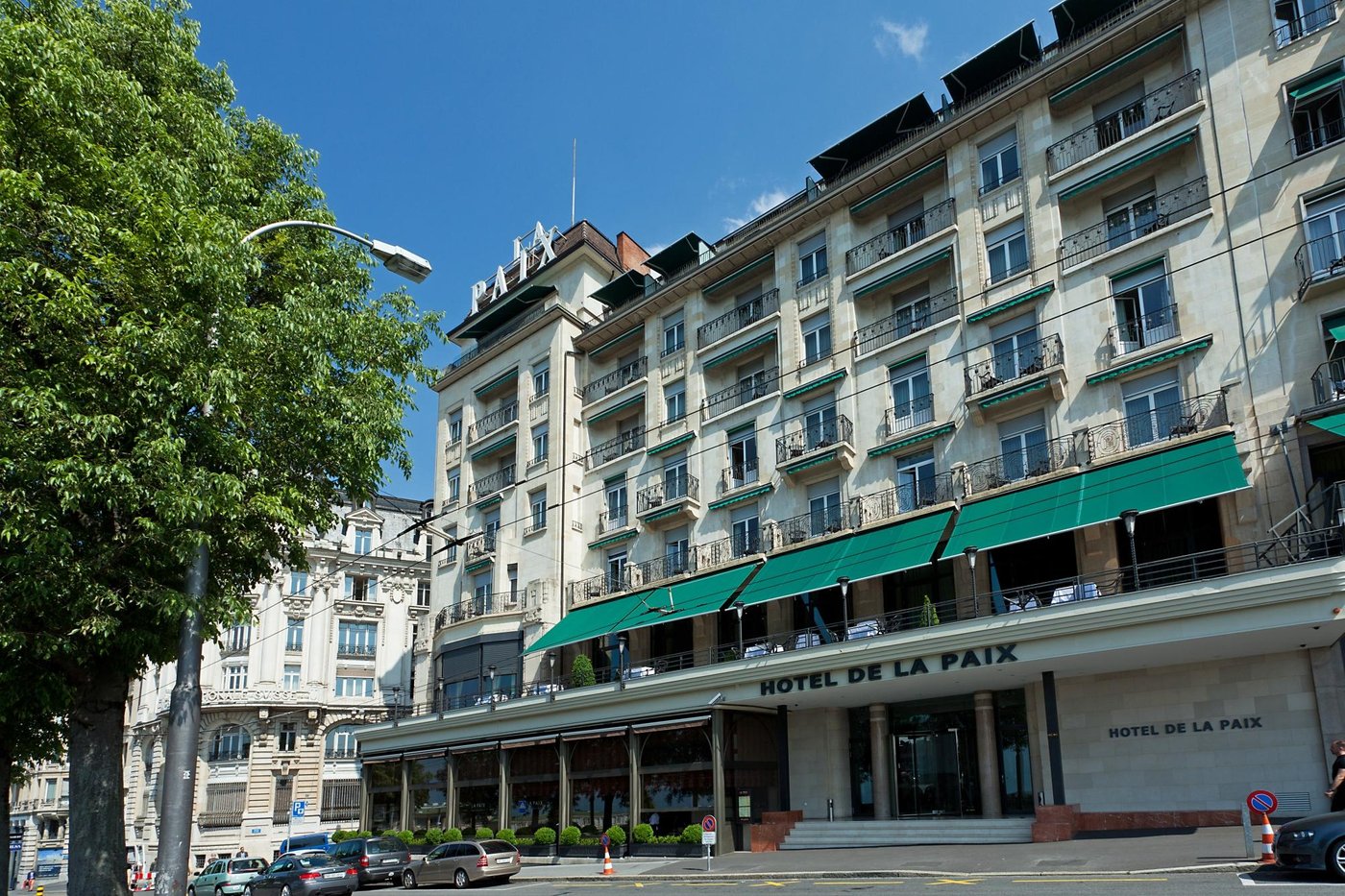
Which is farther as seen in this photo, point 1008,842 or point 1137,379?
point 1137,379

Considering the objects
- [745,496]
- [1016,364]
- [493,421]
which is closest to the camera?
[1016,364]

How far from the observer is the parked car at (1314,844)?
1385 cm

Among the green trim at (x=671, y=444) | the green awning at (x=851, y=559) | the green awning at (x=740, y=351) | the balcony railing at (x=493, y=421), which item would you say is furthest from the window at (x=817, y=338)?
the balcony railing at (x=493, y=421)

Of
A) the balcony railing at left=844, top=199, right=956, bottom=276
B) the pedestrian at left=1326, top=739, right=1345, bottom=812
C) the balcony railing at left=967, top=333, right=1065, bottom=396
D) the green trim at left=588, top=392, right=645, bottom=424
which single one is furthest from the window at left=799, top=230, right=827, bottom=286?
the pedestrian at left=1326, top=739, right=1345, bottom=812

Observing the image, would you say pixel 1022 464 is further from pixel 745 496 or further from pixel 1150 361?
pixel 745 496

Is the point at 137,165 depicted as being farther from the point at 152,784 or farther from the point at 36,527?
the point at 152,784

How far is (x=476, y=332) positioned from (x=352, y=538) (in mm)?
21353

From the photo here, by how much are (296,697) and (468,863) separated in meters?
33.6

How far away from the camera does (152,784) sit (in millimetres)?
58031

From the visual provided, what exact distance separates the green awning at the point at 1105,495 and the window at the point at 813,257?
11.4 meters

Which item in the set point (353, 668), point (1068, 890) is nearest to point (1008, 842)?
point (1068, 890)

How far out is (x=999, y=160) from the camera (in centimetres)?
3081

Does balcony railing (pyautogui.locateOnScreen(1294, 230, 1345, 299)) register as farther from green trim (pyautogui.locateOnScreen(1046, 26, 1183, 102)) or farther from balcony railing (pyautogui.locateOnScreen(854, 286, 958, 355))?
balcony railing (pyautogui.locateOnScreen(854, 286, 958, 355))

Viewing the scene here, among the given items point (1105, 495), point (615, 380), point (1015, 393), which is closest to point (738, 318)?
point (615, 380)
